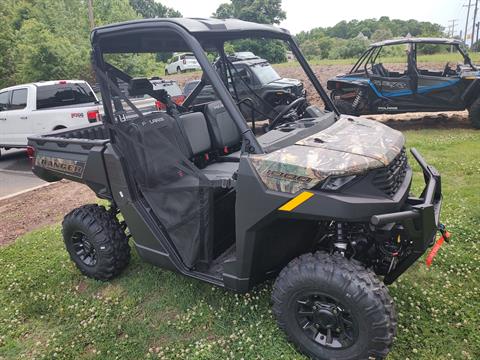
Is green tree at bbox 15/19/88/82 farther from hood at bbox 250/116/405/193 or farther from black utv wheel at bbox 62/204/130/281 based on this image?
hood at bbox 250/116/405/193

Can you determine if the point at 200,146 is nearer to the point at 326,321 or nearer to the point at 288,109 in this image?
the point at 288,109

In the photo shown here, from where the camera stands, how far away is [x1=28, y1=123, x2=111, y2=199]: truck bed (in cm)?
Answer: 334

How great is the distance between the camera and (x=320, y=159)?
7.54ft

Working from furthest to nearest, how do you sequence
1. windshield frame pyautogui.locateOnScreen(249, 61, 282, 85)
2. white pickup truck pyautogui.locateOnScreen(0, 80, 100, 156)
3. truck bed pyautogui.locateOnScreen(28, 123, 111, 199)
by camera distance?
windshield frame pyautogui.locateOnScreen(249, 61, 282, 85), white pickup truck pyautogui.locateOnScreen(0, 80, 100, 156), truck bed pyautogui.locateOnScreen(28, 123, 111, 199)

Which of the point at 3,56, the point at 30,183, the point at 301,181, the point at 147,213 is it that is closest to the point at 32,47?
the point at 3,56

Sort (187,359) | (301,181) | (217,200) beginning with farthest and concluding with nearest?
(217,200) → (187,359) → (301,181)

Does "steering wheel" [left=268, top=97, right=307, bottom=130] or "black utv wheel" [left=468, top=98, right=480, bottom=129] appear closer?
"steering wheel" [left=268, top=97, right=307, bottom=130]

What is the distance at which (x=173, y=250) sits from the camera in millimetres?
3111

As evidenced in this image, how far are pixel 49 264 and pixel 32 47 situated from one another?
15.3 meters

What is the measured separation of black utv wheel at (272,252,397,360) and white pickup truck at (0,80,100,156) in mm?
6811

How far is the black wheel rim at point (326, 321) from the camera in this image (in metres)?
2.42

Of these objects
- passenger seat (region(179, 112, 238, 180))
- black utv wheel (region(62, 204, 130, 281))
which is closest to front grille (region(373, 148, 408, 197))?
passenger seat (region(179, 112, 238, 180))

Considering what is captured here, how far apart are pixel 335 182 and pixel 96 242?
2.31 m

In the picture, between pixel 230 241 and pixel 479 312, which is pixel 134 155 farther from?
pixel 479 312
